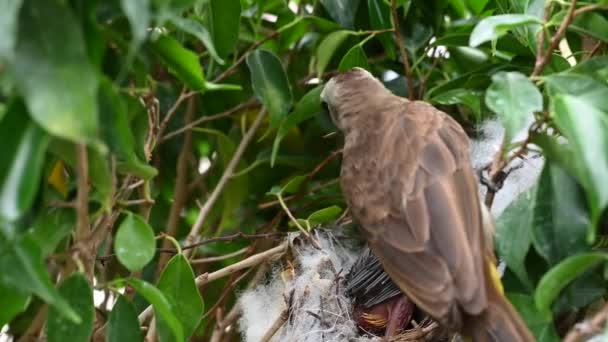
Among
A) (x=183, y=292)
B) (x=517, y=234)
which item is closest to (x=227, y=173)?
(x=183, y=292)

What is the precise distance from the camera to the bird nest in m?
1.57

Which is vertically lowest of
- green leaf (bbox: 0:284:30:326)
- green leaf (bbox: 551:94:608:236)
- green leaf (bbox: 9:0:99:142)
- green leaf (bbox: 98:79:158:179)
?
green leaf (bbox: 0:284:30:326)

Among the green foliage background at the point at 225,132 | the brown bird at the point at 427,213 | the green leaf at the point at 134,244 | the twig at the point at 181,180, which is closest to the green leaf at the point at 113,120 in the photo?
the green foliage background at the point at 225,132

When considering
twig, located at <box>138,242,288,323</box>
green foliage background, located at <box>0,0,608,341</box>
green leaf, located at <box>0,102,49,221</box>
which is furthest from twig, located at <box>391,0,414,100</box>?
green leaf, located at <box>0,102,49,221</box>

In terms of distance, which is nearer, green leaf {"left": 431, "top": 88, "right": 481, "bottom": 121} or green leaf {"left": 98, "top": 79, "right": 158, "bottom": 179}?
green leaf {"left": 98, "top": 79, "right": 158, "bottom": 179}

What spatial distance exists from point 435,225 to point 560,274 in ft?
0.90

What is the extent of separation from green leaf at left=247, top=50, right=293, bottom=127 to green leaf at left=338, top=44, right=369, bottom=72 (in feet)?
0.45

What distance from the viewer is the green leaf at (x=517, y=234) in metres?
1.11

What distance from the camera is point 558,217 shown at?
42.3 inches

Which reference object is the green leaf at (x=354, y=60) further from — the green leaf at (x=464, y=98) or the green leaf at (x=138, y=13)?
the green leaf at (x=138, y=13)

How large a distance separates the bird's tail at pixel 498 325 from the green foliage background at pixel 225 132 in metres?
0.05

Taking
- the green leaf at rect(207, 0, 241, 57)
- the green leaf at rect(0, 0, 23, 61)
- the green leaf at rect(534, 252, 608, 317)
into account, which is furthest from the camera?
the green leaf at rect(207, 0, 241, 57)

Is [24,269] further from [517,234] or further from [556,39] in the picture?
[556,39]

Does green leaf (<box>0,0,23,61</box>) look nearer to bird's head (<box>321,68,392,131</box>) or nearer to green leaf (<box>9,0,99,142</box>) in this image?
green leaf (<box>9,0,99,142</box>)
